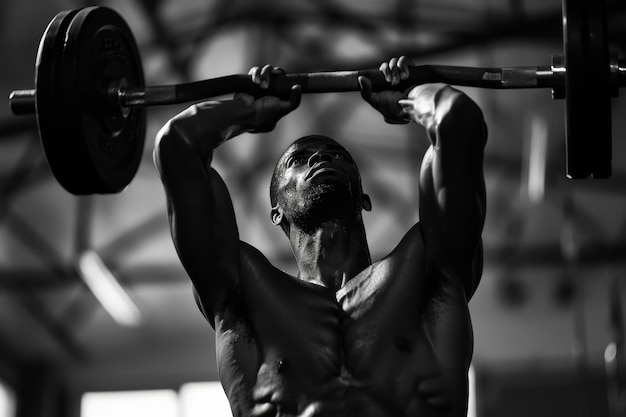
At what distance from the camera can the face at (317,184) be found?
→ 2.89m

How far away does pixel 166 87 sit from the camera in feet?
9.27

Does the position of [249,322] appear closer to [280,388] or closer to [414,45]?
[280,388]

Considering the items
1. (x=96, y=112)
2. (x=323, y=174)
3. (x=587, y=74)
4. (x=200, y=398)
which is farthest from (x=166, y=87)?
(x=200, y=398)

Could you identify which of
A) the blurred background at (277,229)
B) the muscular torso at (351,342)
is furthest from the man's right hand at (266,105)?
the blurred background at (277,229)

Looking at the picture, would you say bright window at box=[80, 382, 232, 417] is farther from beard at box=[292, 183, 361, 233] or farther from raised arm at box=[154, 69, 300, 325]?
raised arm at box=[154, 69, 300, 325]

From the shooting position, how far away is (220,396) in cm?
1180

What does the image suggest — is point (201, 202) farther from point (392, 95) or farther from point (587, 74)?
point (587, 74)

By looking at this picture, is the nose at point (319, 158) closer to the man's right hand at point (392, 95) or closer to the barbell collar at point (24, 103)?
the man's right hand at point (392, 95)

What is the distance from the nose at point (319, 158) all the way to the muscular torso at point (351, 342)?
32 cm

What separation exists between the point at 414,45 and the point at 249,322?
6.15 metres

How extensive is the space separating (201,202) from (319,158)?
16.4 inches

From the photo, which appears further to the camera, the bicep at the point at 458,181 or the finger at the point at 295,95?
the finger at the point at 295,95

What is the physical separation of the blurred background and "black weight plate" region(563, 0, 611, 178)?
414 cm

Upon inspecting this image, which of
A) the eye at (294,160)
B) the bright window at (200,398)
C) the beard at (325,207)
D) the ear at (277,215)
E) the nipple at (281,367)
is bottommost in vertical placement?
the nipple at (281,367)
